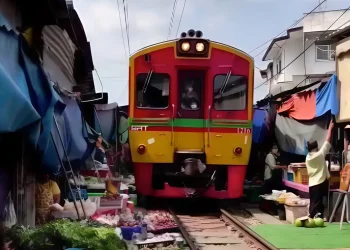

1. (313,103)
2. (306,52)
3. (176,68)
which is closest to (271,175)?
(313,103)

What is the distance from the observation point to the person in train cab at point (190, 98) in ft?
37.7

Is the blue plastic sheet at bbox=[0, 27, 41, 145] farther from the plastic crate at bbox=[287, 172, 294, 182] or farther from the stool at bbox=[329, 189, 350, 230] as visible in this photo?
the plastic crate at bbox=[287, 172, 294, 182]

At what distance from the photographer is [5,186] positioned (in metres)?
5.55

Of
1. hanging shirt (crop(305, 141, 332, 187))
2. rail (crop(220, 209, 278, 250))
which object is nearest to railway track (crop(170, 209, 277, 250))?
rail (crop(220, 209, 278, 250))

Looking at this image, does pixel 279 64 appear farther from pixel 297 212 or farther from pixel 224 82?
pixel 297 212

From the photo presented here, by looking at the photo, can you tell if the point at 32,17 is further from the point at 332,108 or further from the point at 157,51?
the point at 332,108

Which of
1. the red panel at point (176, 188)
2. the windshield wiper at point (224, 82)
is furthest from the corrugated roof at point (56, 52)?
the windshield wiper at point (224, 82)

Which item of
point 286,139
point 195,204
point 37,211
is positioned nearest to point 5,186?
point 37,211

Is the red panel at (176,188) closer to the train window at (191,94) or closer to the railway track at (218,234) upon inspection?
the railway track at (218,234)

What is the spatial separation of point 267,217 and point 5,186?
6.86m

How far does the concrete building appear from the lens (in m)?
31.6

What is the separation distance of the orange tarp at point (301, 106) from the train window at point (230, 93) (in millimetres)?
1466

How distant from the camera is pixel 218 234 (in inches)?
364

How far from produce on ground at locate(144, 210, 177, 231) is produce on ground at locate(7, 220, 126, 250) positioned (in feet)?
9.97
